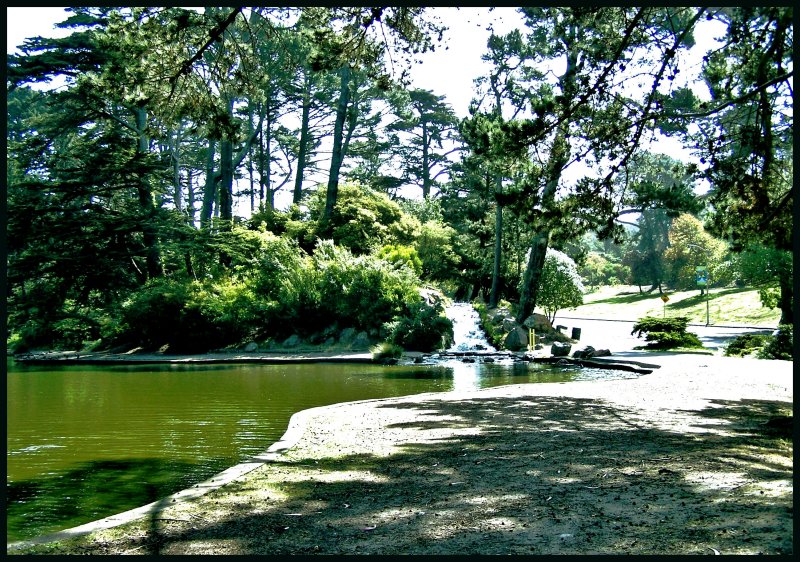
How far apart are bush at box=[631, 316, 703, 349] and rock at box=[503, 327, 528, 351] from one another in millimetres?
3440

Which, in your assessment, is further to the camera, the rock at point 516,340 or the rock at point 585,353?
the rock at point 516,340

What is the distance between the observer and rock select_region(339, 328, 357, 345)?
22391 millimetres

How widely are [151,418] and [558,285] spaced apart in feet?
67.2

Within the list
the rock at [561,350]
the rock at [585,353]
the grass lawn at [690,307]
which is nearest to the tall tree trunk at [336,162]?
the grass lawn at [690,307]

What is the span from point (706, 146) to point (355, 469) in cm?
743

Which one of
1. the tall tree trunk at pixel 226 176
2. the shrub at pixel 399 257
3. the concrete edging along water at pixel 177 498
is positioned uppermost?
the tall tree trunk at pixel 226 176

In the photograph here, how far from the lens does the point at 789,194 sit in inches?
376

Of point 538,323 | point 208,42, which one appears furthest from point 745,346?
point 208,42

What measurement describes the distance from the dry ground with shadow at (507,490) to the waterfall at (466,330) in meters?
13.6

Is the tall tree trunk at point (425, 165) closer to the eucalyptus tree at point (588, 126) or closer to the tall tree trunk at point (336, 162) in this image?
the tall tree trunk at point (336, 162)

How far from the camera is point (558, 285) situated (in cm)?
2772

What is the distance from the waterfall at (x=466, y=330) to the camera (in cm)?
2225

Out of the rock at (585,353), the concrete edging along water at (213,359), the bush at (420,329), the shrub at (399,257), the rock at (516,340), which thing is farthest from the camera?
the shrub at (399,257)
